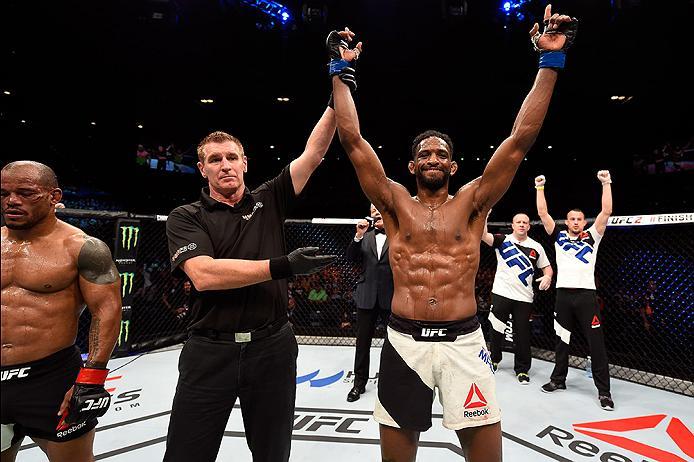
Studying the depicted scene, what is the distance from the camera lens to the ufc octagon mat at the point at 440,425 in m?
2.60

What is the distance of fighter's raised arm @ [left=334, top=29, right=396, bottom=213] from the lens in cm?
188

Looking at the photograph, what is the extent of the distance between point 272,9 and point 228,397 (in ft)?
21.0

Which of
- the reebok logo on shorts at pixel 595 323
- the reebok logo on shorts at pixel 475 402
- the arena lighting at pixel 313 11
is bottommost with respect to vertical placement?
the reebok logo on shorts at pixel 595 323

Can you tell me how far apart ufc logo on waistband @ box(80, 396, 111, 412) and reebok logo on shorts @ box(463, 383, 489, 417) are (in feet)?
4.84

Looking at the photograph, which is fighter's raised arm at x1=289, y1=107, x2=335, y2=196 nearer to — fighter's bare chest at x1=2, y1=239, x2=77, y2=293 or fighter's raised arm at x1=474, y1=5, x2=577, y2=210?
fighter's raised arm at x1=474, y1=5, x2=577, y2=210

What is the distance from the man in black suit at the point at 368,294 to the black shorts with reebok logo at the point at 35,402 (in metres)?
2.40

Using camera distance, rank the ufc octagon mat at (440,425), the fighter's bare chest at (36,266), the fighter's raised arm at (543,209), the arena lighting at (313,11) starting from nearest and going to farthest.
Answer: the fighter's bare chest at (36,266)
the ufc octagon mat at (440,425)
the fighter's raised arm at (543,209)
the arena lighting at (313,11)

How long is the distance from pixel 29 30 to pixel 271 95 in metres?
4.37

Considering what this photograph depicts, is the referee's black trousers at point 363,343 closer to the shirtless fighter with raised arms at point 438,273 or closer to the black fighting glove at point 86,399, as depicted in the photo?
the shirtless fighter with raised arms at point 438,273

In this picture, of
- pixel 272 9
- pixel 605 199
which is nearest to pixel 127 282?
pixel 272 9

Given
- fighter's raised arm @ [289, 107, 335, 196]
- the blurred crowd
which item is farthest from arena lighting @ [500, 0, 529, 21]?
the blurred crowd

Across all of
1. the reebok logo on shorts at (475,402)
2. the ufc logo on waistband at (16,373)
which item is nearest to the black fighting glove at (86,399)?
the ufc logo on waistband at (16,373)

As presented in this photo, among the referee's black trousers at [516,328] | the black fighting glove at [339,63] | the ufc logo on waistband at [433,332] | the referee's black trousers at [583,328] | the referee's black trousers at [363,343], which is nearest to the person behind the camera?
the ufc logo on waistband at [433,332]

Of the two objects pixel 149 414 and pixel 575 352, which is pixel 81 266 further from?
pixel 575 352
